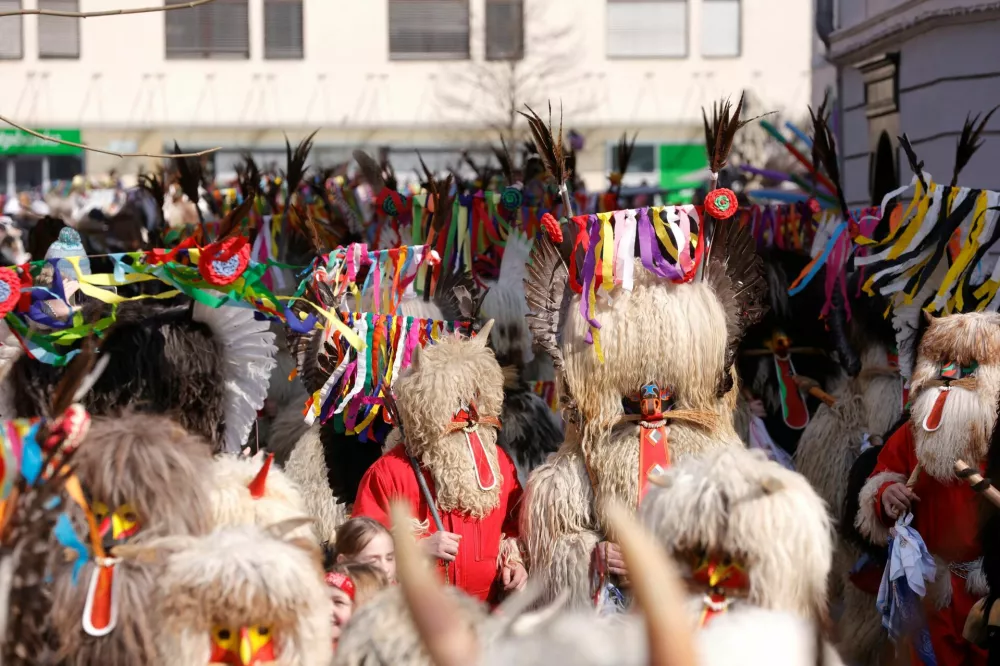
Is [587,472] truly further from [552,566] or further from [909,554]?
[909,554]

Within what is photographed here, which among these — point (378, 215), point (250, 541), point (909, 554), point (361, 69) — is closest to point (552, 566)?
point (909, 554)

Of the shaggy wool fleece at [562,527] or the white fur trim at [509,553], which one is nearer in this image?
the shaggy wool fleece at [562,527]

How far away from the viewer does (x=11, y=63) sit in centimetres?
2569

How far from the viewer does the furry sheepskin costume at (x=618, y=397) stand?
12.8ft

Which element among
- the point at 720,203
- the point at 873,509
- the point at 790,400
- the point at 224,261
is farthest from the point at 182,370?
the point at 790,400

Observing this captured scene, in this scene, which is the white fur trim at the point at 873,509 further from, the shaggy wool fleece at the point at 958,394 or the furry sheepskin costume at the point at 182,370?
the furry sheepskin costume at the point at 182,370

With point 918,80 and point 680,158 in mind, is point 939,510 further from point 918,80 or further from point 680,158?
point 680,158

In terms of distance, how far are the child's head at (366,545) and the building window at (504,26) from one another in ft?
74.5

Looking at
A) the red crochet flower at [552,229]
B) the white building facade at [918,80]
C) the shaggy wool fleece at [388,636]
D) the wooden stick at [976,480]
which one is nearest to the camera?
the shaggy wool fleece at [388,636]

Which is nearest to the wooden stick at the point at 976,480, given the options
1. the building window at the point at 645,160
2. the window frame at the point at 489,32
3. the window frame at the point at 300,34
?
the window frame at the point at 489,32

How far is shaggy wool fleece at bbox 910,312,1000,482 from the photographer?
13.1ft

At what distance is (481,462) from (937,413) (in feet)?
4.91

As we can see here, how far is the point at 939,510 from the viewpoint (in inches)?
164

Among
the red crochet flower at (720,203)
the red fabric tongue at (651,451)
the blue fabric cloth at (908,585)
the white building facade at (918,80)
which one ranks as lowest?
the blue fabric cloth at (908,585)
